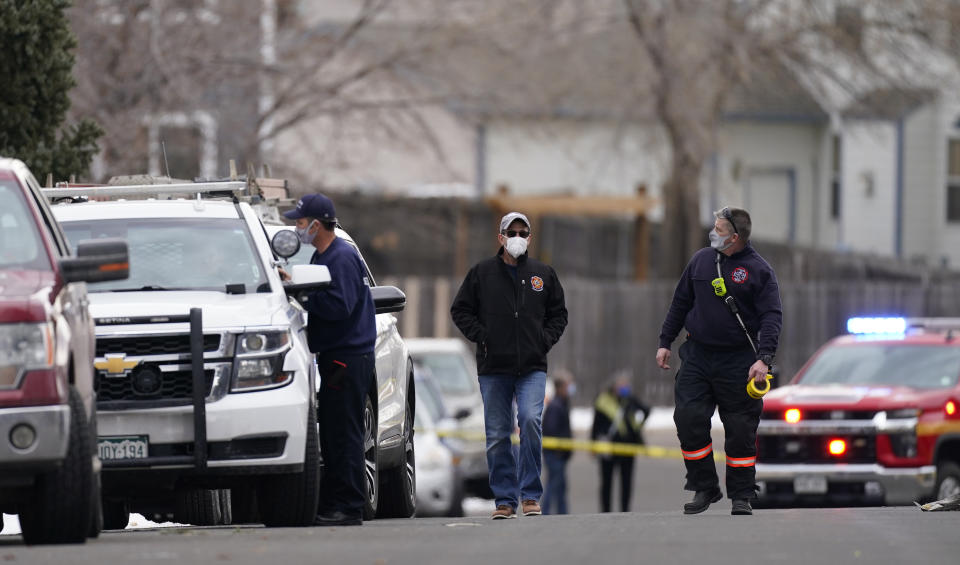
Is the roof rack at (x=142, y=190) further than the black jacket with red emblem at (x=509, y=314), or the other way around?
the black jacket with red emblem at (x=509, y=314)

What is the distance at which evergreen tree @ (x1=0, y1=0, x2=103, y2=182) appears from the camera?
1448 cm

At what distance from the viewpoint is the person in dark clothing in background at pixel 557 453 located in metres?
23.0

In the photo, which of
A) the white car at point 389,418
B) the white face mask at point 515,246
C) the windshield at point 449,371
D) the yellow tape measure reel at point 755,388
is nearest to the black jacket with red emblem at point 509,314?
the white face mask at point 515,246

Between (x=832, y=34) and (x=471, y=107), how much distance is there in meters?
6.82

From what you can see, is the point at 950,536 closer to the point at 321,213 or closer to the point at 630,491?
the point at 321,213

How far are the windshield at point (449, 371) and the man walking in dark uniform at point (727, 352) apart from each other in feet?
47.3

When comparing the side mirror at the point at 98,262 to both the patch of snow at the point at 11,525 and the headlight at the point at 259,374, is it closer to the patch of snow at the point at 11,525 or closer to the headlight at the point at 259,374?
the headlight at the point at 259,374

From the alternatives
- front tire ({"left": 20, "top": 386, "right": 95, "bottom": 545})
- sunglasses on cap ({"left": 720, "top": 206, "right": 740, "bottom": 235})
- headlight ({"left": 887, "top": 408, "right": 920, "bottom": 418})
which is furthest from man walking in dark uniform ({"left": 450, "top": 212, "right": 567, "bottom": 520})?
headlight ({"left": 887, "top": 408, "right": 920, "bottom": 418})

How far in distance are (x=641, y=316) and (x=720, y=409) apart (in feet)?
68.1

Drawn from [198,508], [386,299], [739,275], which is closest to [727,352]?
[739,275]

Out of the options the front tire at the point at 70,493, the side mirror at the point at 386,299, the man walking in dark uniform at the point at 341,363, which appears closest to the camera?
the front tire at the point at 70,493

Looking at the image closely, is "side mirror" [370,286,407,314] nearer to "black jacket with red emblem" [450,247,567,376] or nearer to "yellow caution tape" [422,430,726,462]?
"black jacket with red emblem" [450,247,567,376]

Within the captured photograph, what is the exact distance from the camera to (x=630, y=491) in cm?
2336

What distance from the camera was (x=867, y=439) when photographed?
16750 millimetres
